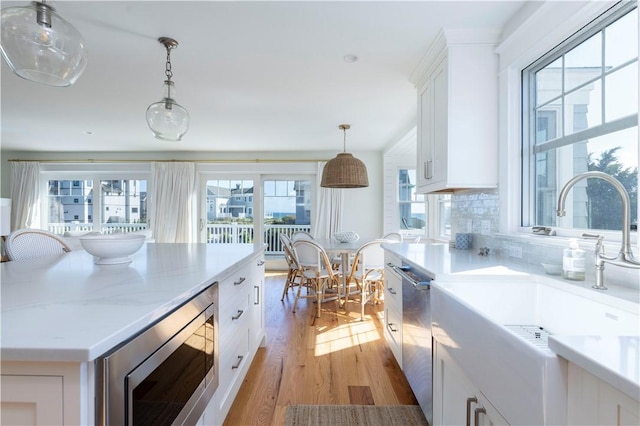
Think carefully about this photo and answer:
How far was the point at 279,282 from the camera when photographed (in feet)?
16.1

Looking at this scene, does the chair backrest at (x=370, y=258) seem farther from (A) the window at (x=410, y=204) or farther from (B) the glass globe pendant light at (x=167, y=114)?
(B) the glass globe pendant light at (x=167, y=114)

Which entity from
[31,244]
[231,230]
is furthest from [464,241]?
[231,230]

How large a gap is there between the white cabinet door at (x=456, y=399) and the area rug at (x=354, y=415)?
12.4 inches

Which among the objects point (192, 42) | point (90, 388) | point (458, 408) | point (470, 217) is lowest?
point (458, 408)

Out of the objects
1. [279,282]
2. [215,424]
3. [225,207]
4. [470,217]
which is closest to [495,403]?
[215,424]

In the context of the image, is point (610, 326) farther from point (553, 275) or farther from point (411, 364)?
point (411, 364)

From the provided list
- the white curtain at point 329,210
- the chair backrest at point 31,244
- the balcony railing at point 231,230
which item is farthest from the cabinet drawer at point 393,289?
the balcony railing at point 231,230

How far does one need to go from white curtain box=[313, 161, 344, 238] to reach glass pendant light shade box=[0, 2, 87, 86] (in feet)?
14.6

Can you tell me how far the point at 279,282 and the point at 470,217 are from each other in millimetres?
3311

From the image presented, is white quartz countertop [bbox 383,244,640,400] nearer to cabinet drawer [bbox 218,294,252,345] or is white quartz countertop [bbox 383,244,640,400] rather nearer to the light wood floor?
the light wood floor

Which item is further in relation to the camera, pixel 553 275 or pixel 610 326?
pixel 553 275

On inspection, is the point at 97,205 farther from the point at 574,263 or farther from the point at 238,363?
the point at 574,263

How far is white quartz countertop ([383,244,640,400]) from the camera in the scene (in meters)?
0.53

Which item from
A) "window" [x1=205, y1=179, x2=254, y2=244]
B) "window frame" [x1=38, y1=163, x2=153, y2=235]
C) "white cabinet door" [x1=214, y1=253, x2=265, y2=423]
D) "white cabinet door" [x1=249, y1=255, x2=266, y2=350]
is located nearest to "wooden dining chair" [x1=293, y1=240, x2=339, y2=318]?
"white cabinet door" [x1=249, y1=255, x2=266, y2=350]
